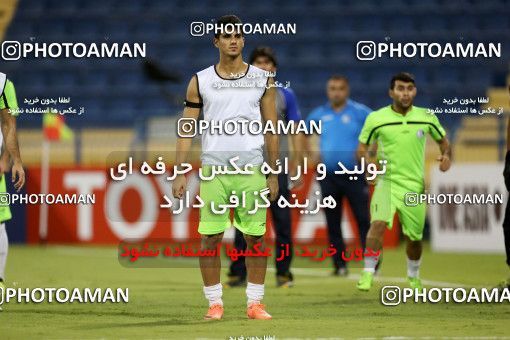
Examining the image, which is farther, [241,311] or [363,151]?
[363,151]

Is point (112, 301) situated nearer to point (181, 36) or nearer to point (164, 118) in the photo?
point (164, 118)

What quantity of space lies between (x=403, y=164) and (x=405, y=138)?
219mm

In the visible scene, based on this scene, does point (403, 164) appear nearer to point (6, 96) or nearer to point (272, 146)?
point (272, 146)

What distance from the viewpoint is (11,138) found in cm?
972

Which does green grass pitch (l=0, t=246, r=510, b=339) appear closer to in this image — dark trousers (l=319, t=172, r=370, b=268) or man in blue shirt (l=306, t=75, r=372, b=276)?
dark trousers (l=319, t=172, r=370, b=268)

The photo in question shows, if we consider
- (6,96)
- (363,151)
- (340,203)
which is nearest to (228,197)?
(6,96)

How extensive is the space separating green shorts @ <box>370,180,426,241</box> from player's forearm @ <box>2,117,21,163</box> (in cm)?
303

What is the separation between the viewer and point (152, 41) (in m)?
22.7

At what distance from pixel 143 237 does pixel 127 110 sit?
16.2 ft

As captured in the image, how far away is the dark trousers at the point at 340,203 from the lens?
1329cm

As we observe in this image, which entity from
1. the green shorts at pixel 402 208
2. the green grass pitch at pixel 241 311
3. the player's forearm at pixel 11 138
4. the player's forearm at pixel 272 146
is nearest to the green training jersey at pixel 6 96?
the player's forearm at pixel 11 138

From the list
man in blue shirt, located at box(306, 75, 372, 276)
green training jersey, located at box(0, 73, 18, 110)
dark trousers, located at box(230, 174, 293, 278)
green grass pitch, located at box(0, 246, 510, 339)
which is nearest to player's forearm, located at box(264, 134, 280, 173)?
green grass pitch, located at box(0, 246, 510, 339)

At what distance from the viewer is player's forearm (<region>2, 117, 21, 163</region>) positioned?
9.63m

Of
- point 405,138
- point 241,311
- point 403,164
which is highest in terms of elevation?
point 405,138
